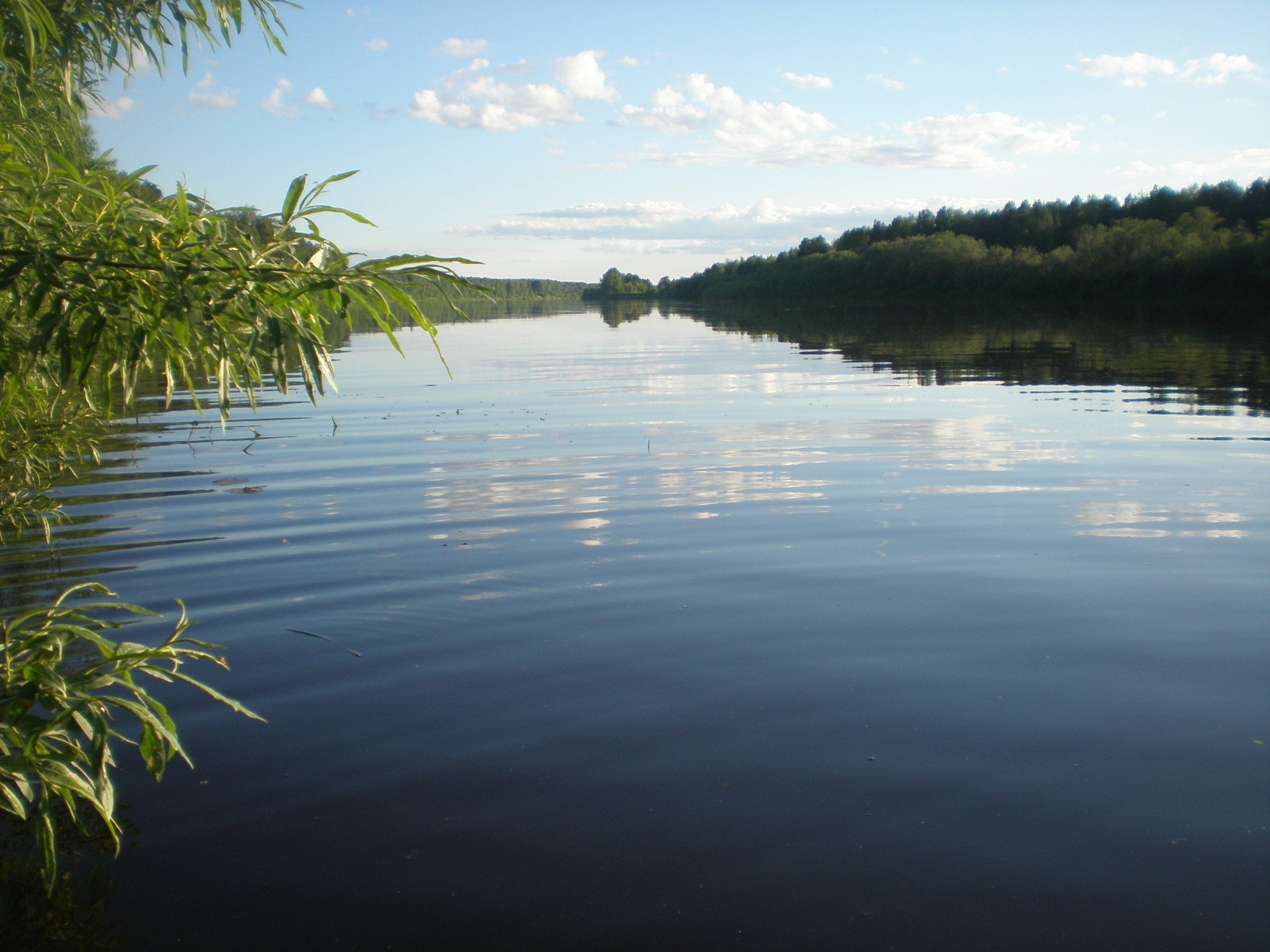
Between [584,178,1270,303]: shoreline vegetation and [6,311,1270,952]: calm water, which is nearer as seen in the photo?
[6,311,1270,952]: calm water

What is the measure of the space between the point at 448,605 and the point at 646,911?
391 cm

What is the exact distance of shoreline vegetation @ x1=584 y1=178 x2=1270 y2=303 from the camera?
218ft

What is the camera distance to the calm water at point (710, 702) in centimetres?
370

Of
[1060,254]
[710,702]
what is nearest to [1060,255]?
[1060,254]

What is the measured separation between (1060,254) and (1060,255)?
0.72 ft

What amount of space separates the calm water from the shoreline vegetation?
2461 inches

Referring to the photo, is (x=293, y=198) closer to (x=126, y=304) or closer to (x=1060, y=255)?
(x=126, y=304)

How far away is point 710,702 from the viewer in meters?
5.45

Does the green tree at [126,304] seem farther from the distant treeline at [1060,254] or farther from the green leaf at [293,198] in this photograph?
the distant treeline at [1060,254]

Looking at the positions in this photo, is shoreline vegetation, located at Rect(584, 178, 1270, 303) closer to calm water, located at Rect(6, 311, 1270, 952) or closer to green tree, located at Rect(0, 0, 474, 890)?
calm water, located at Rect(6, 311, 1270, 952)

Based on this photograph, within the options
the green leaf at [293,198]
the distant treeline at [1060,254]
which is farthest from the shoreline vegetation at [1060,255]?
the green leaf at [293,198]

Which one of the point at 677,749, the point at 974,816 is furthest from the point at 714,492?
the point at 974,816

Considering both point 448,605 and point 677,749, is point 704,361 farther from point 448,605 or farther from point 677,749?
point 677,749

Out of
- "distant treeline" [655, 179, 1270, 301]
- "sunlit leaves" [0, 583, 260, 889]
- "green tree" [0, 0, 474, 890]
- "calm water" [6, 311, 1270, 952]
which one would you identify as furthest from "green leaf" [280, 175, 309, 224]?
"distant treeline" [655, 179, 1270, 301]
